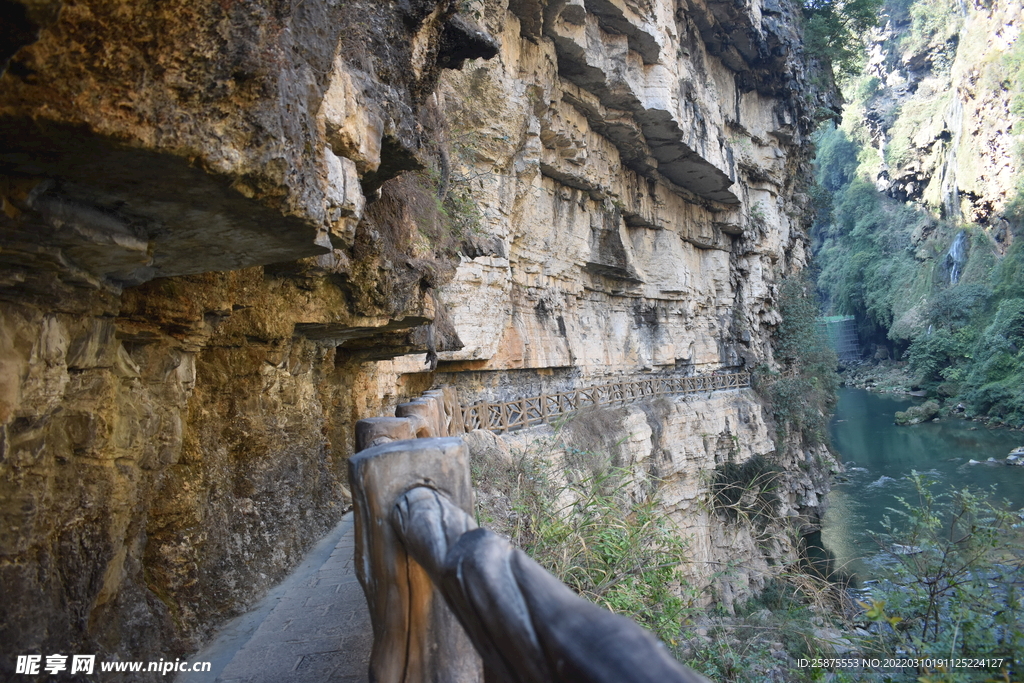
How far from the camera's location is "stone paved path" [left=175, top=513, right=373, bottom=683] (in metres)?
2.75

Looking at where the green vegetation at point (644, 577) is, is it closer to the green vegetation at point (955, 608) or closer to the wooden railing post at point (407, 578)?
the green vegetation at point (955, 608)

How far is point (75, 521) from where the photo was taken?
2.79m

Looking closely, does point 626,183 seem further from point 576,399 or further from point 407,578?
point 407,578

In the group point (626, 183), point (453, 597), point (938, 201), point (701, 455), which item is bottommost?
point (701, 455)

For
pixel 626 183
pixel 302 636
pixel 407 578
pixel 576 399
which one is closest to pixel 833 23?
pixel 626 183

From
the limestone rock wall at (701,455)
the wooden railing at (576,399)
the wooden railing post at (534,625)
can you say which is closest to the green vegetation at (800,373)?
the limestone rock wall at (701,455)

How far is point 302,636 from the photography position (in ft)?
10.4

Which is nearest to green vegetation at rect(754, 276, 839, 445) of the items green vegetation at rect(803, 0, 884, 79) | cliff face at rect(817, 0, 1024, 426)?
cliff face at rect(817, 0, 1024, 426)

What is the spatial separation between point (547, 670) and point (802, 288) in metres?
25.7

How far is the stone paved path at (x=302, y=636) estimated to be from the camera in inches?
108

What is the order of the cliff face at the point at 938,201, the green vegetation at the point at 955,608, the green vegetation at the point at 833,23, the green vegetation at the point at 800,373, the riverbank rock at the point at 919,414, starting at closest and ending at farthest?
the green vegetation at the point at 955,608, the green vegetation at the point at 800,373, the green vegetation at the point at 833,23, the riverbank rock at the point at 919,414, the cliff face at the point at 938,201

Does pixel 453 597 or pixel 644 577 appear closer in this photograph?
pixel 453 597

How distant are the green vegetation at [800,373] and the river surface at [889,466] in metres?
2.44

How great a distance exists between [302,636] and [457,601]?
2314 mm
